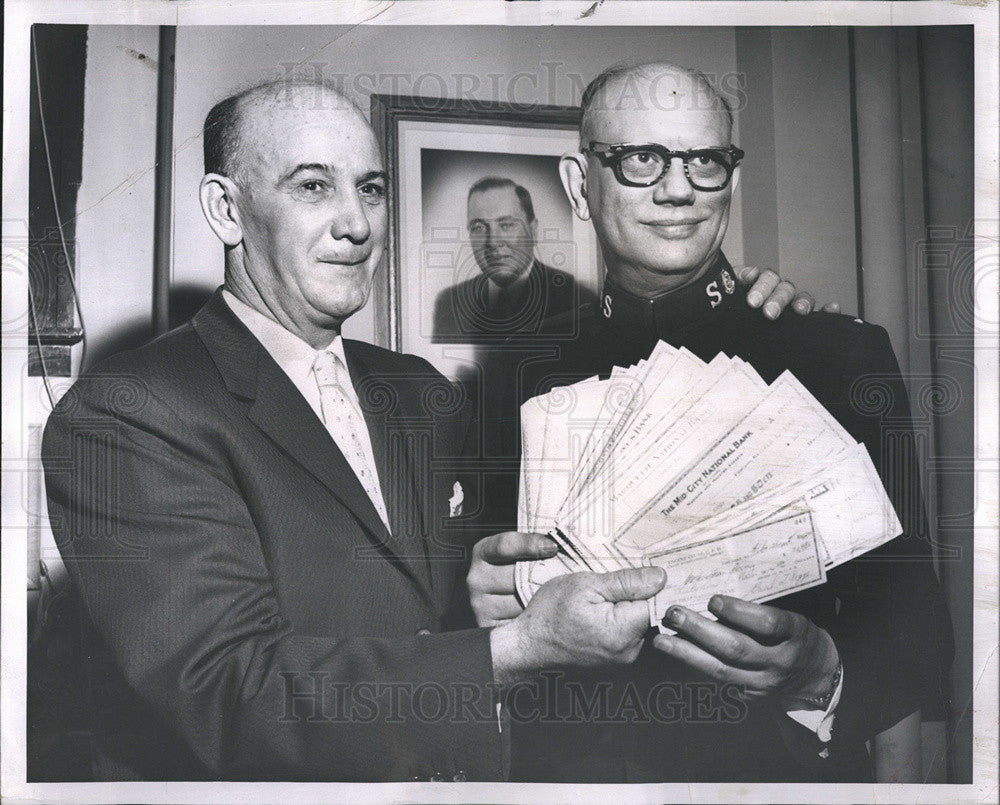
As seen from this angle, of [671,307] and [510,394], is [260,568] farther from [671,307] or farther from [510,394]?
[671,307]

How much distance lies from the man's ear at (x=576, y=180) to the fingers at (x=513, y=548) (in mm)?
782

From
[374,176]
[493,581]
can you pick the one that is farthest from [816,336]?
[374,176]

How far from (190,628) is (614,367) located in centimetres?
115

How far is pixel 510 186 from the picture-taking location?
7.69ft

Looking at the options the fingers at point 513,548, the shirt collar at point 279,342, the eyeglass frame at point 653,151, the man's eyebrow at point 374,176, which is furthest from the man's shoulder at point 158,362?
the eyeglass frame at point 653,151

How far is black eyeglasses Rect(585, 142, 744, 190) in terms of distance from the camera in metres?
2.33

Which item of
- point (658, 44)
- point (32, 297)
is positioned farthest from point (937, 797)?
point (32, 297)

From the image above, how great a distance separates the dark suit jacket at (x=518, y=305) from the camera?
92.0 inches

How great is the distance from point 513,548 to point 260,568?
587mm

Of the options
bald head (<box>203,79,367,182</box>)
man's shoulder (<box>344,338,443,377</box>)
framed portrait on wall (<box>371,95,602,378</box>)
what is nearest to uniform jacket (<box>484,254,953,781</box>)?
framed portrait on wall (<box>371,95,602,378</box>)

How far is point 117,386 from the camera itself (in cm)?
228

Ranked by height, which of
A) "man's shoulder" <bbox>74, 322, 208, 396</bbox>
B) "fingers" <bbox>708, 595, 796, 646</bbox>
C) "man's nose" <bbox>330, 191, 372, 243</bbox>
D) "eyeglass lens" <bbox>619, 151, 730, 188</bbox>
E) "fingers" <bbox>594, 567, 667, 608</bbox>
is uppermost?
"eyeglass lens" <bbox>619, 151, 730, 188</bbox>

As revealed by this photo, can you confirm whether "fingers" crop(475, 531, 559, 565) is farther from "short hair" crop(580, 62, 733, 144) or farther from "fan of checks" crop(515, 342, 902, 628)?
"short hair" crop(580, 62, 733, 144)

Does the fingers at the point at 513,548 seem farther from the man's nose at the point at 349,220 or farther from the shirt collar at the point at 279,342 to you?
the man's nose at the point at 349,220
